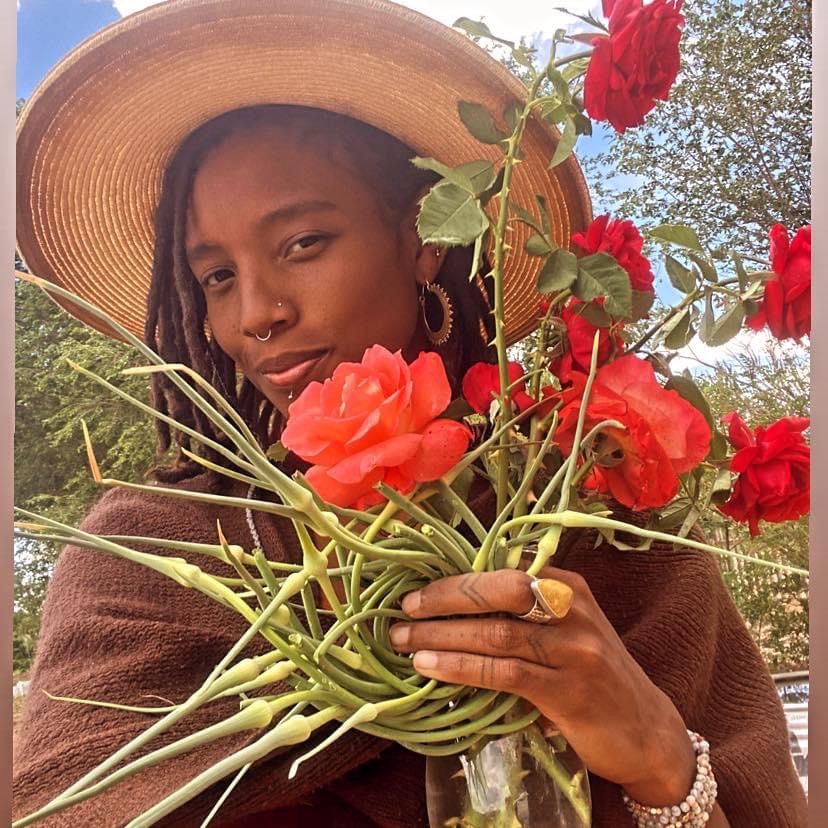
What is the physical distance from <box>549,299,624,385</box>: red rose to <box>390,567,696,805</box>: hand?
104mm

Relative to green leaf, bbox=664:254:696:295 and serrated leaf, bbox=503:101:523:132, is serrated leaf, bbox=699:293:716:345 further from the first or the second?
serrated leaf, bbox=503:101:523:132

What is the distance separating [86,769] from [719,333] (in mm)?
451

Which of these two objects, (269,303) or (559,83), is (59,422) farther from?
(559,83)

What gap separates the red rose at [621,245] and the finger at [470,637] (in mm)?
196

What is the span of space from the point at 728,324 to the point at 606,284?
8 centimetres

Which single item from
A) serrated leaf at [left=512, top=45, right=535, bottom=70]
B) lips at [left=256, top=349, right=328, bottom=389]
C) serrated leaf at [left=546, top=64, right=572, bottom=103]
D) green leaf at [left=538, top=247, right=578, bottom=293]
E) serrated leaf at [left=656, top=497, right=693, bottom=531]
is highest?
serrated leaf at [left=512, top=45, right=535, bottom=70]

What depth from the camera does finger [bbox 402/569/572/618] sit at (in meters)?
0.38

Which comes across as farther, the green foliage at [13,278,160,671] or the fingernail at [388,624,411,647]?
the green foliage at [13,278,160,671]

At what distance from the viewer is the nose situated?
1.74ft

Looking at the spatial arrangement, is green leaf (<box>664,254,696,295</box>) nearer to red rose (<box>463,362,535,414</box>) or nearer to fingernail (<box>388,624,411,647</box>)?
red rose (<box>463,362,535,414</box>)

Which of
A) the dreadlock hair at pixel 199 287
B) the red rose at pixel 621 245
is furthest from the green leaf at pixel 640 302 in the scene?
the dreadlock hair at pixel 199 287

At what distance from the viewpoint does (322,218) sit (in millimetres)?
543

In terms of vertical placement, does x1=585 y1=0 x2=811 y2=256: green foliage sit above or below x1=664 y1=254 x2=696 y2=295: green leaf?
above

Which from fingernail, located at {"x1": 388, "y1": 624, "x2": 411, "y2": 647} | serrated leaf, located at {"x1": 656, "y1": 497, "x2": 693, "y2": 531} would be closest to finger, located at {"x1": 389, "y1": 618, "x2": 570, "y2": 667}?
fingernail, located at {"x1": 388, "y1": 624, "x2": 411, "y2": 647}
